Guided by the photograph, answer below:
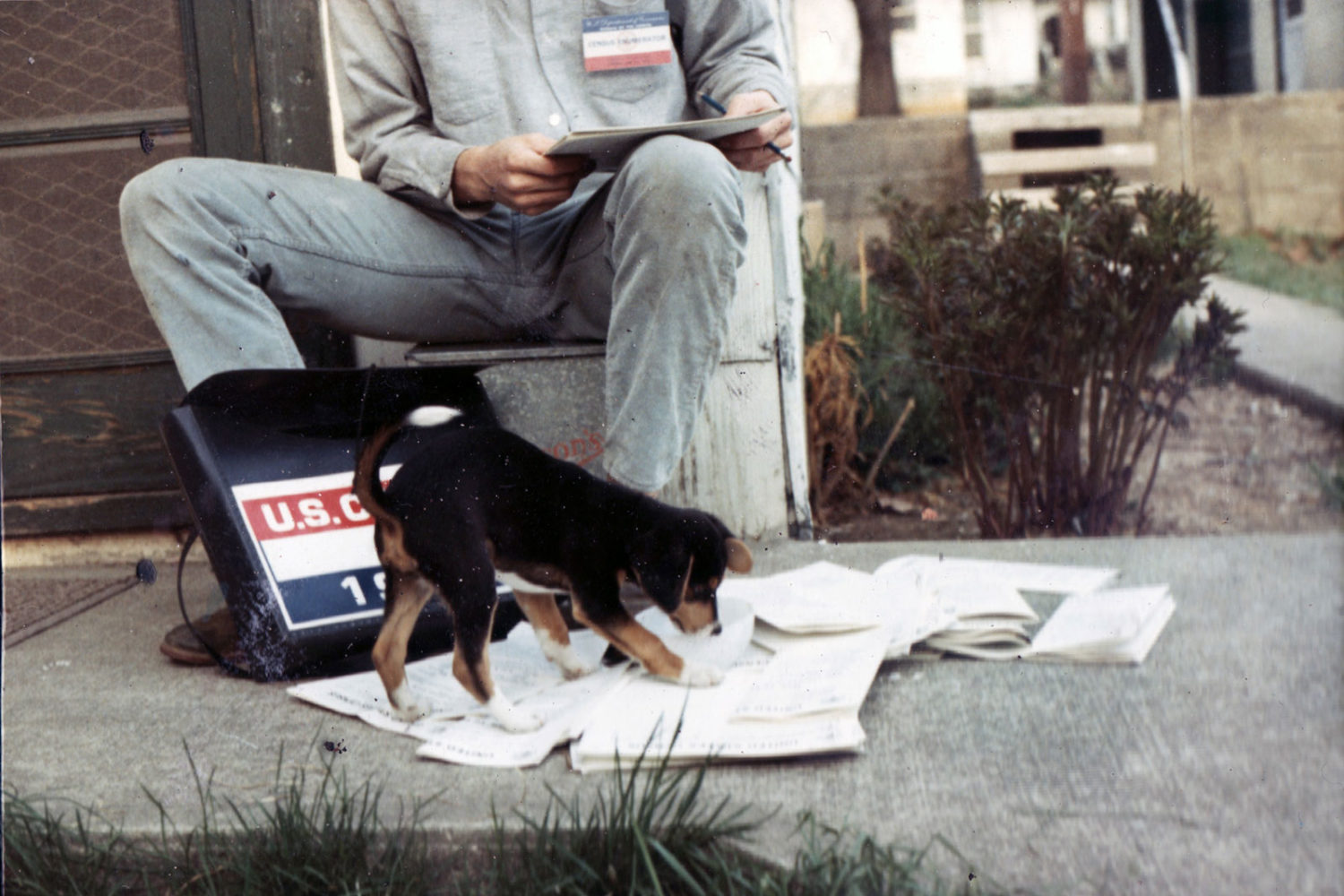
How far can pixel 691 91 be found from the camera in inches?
73.1

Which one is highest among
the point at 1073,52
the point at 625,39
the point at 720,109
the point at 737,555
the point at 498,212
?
the point at 1073,52

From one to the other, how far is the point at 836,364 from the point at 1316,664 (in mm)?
1331

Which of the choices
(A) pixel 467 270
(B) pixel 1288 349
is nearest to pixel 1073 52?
(B) pixel 1288 349

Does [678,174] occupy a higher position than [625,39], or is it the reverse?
[625,39]

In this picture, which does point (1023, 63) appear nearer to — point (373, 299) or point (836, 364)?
point (836, 364)

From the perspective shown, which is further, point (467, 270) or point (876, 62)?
point (876, 62)

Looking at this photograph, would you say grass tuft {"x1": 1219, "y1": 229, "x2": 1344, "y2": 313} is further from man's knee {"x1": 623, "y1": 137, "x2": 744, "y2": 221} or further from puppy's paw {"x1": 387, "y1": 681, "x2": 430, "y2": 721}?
puppy's paw {"x1": 387, "y1": 681, "x2": 430, "y2": 721}

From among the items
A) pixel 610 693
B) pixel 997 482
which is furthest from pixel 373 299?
pixel 997 482

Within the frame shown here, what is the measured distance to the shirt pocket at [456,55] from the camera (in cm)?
172

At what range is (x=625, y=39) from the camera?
65.8 inches

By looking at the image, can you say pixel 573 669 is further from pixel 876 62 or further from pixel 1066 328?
pixel 876 62

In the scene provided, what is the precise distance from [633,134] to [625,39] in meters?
0.30

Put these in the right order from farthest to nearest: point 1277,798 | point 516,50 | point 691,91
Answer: point 691,91, point 516,50, point 1277,798

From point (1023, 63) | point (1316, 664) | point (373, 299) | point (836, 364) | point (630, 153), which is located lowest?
point (1316, 664)
